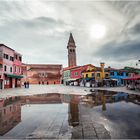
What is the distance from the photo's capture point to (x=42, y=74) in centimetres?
7275

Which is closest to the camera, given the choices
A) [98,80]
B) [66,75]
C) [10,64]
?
[10,64]

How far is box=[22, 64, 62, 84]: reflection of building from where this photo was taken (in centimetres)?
7194

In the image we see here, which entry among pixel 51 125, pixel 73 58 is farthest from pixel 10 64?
pixel 73 58

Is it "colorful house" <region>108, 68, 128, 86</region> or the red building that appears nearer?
"colorful house" <region>108, 68, 128, 86</region>

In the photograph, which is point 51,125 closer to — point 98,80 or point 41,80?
point 98,80

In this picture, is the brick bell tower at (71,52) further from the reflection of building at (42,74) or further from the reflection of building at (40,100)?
the reflection of building at (40,100)

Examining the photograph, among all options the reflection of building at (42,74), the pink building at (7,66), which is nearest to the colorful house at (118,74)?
the reflection of building at (42,74)

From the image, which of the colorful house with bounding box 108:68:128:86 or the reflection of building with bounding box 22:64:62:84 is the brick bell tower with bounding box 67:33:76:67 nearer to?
the reflection of building with bounding box 22:64:62:84

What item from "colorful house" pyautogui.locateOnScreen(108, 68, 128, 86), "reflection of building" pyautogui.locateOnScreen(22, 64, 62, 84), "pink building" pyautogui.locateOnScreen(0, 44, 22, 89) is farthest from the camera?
"reflection of building" pyautogui.locateOnScreen(22, 64, 62, 84)

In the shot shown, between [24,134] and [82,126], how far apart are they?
227cm

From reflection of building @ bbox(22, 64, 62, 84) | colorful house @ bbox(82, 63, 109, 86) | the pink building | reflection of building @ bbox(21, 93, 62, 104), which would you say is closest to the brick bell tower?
reflection of building @ bbox(22, 64, 62, 84)

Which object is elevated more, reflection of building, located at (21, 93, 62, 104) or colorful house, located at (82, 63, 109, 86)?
colorful house, located at (82, 63, 109, 86)

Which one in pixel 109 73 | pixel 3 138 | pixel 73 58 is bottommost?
pixel 3 138

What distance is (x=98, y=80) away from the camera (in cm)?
4769
